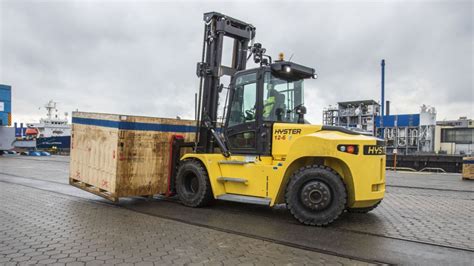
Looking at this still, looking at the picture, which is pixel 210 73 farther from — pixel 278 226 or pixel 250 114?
pixel 278 226

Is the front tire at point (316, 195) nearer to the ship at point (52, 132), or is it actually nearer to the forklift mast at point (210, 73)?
the forklift mast at point (210, 73)

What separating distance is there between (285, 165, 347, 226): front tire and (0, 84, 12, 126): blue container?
2592 cm

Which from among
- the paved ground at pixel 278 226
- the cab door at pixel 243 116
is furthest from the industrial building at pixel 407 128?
the cab door at pixel 243 116

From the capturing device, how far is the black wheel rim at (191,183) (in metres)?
8.23

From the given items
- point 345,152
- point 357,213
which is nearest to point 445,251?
point 345,152

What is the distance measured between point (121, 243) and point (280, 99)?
387 centimetres

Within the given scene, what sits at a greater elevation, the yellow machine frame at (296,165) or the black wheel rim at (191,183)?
the yellow machine frame at (296,165)

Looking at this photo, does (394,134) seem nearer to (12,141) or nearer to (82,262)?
(12,141)

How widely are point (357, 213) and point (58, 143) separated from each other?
143 feet

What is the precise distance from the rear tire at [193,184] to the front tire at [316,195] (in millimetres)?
1995

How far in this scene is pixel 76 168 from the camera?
30.3ft

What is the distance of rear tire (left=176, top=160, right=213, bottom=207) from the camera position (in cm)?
780

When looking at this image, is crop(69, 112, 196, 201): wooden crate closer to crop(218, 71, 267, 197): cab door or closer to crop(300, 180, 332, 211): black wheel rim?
crop(218, 71, 267, 197): cab door

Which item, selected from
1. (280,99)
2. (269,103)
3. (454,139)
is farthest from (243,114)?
(454,139)
